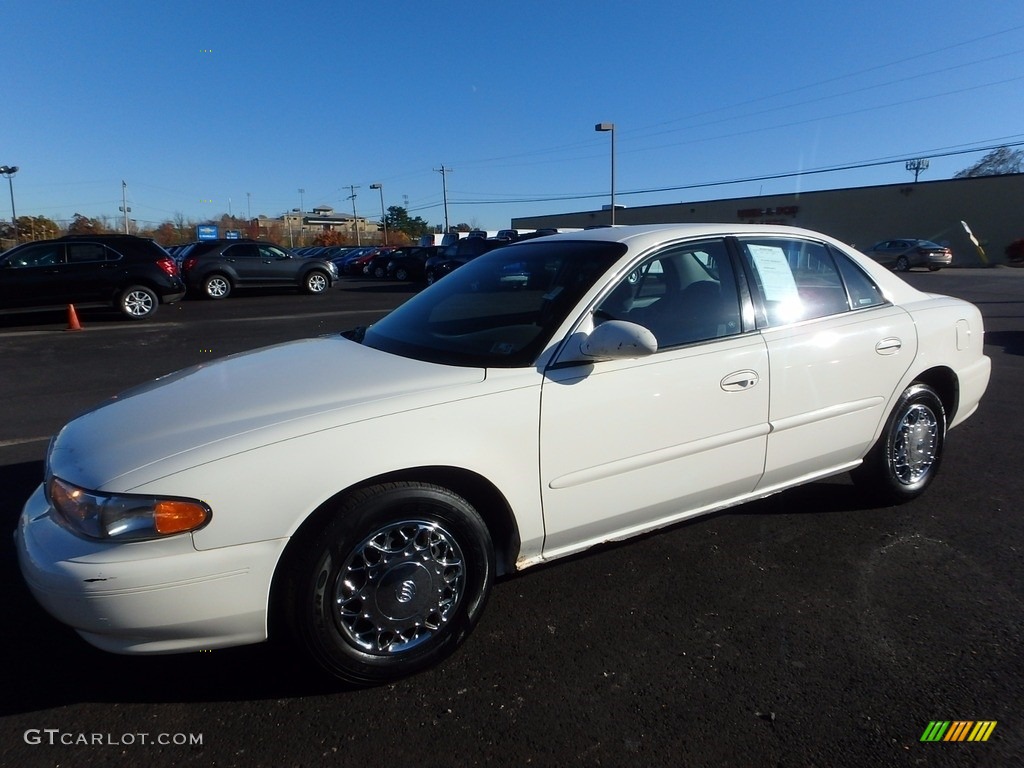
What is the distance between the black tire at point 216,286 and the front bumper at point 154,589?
18365mm

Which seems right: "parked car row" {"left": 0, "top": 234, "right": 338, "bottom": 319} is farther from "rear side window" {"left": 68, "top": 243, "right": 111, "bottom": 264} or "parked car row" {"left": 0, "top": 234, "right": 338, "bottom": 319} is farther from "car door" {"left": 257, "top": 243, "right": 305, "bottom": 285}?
"car door" {"left": 257, "top": 243, "right": 305, "bottom": 285}

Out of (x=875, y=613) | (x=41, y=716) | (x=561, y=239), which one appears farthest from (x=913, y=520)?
(x=41, y=716)

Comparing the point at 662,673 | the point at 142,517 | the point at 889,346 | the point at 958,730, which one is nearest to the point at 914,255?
the point at 889,346

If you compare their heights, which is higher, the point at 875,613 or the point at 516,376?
the point at 516,376

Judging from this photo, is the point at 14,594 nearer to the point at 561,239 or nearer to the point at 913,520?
the point at 561,239

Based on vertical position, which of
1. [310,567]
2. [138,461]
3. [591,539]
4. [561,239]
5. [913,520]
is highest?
[561,239]

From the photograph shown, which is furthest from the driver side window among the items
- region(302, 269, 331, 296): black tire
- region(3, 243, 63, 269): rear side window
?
region(302, 269, 331, 296): black tire

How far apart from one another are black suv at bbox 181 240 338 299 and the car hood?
1747 cm

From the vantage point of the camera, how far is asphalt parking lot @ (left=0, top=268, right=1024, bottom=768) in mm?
2232

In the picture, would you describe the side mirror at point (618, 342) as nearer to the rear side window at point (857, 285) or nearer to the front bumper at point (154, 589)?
the front bumper at point (154, 589)

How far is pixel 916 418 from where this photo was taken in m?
4.01

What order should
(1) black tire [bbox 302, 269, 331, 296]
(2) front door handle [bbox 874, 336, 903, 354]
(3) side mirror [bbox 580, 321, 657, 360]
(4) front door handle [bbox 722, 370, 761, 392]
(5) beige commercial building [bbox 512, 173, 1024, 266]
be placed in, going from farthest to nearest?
1. (5) beige commercial building [bbox 512, 173, 1024, 266]
2. (1) black tire [bbox 302, 269, 331, 296]
3. (2) front door handle [bbox 874, 336, 903, 354]
4. (4) front door handle [bbox 722, 370, 761, 392]
5. (3) side mirror [bbox 580, 321, 657, 360]

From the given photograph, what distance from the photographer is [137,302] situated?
1395 centimetres

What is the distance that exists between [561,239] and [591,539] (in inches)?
62.9
